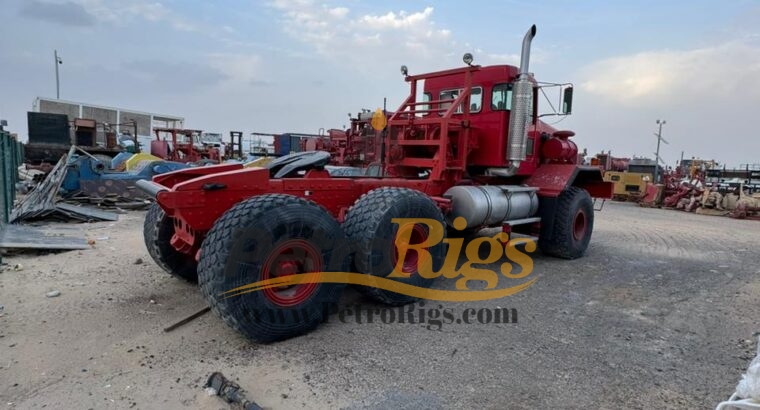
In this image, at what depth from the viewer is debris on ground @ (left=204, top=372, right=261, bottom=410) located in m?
2.64

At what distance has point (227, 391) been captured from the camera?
2.72 m

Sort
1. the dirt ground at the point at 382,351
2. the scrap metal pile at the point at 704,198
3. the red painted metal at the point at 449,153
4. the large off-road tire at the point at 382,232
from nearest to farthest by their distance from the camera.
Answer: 1. the dirt ground at the point at 382,351
2. the large off-road tire at the point at 382,232
3. the red painted metal at the point at 449,153
4. the scrap metal pile at the point at 704,198

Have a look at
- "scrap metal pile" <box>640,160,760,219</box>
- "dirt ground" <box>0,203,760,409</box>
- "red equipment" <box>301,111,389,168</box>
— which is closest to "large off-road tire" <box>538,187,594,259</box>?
"dirt ground" <box>0,203,760,409</box>

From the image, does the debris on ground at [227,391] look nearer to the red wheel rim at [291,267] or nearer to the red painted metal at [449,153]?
the red wheel rim at [291,267]

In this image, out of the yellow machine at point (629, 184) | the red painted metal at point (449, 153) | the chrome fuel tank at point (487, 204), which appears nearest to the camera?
the red painted metal at point (449, 153)

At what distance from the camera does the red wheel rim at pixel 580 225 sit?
702cm

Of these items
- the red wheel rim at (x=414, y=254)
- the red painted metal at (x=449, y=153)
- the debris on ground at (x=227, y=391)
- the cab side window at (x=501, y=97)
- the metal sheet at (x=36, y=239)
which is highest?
the cab side window at (x=501, y=97)

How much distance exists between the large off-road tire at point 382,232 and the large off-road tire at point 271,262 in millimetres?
241

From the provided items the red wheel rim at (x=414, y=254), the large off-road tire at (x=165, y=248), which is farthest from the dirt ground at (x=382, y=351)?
the red wheel rim at (x=414, y=254)

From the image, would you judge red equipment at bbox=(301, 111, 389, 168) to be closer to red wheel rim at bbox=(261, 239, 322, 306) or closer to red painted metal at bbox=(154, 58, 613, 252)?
red painted metal at bbox=(154, 58, 613, 252)

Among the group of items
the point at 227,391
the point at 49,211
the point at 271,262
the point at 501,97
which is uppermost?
the point at 501,97

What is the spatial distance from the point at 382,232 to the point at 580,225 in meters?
4.42

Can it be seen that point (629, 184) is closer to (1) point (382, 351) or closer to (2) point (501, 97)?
(2) point (501, 97)

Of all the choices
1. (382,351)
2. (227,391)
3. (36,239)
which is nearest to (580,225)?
(382,351)
